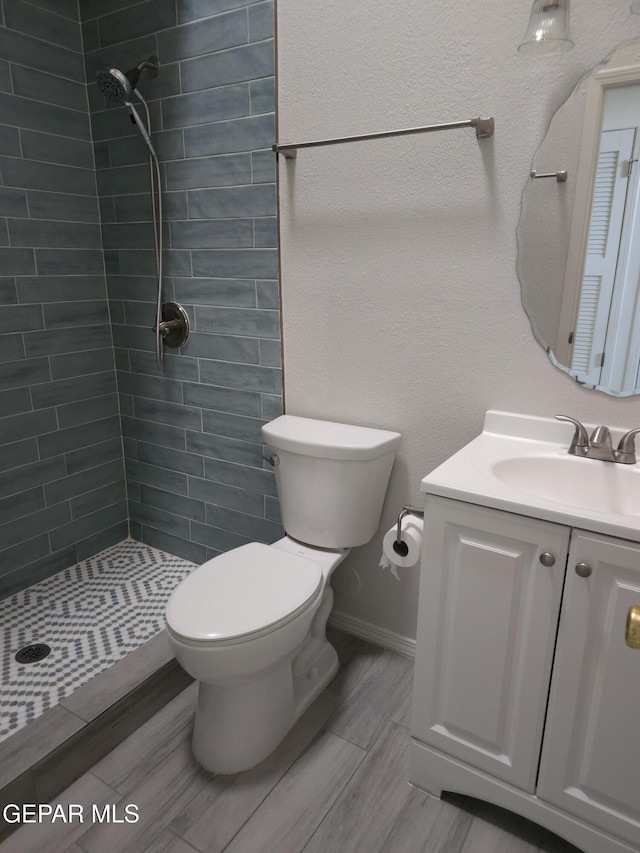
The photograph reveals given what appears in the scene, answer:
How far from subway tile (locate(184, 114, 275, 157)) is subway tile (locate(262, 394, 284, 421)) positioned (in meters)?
0.82

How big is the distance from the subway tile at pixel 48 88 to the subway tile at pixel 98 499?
4.94 feet

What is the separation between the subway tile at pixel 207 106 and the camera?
71.9 inches

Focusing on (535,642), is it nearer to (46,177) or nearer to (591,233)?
(591,233)

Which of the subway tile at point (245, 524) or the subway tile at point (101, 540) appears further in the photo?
the subway tile at point (101, 540)

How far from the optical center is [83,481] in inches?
94.6

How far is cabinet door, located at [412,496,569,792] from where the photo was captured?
3.88ft

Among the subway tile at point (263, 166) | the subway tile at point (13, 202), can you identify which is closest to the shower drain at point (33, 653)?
Answer: the subway tile at point (13, 202)

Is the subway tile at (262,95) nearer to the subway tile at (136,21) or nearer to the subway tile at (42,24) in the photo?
the subway tile at (136,21)

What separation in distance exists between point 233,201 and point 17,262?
83cm

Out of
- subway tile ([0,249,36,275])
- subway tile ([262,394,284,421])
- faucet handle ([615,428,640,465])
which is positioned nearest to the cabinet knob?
faucet handle ([615,428,640,465])

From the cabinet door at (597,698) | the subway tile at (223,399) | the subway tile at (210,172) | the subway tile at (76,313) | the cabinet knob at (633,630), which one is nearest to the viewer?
the cabinet knob at (633,630)

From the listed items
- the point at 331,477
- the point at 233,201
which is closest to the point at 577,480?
the point at 331,477

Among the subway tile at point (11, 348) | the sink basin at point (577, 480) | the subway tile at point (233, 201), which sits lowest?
the sink basin at point (577, 480)

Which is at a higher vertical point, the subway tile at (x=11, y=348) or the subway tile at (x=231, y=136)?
the subway tile at (x=231, y=136)
